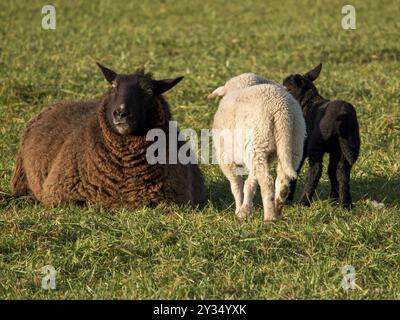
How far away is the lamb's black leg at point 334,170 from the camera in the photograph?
852cm

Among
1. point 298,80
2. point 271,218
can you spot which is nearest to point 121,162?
point 271,218

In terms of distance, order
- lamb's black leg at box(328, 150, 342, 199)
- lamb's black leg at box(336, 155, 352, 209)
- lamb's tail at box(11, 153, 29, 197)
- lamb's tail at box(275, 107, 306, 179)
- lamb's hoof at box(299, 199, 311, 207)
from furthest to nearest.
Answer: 1. lamb's tail at box(11, 153, 29, 197)
2. lamb's black leg at box(328, 150, 342, 199)
3. lamb's hoof at box(299, 199, 311, 207)
4. lamb's black leg at box(336, 155, 352, 209)
5. lamb's tail at box(275, 107, 306, 179)

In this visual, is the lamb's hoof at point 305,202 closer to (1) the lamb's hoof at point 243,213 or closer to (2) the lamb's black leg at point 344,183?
(2) the lamb's black leg at point 344,183

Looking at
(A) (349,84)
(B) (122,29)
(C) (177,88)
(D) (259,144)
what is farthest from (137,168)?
(B) (122,29)

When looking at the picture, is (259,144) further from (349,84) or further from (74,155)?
(349,84)

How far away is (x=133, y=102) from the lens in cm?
824

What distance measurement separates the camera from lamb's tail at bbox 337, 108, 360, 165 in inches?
321

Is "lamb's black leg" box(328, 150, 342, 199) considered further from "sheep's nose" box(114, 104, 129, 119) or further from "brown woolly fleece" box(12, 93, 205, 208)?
"sheep's nose" box(114, 104, 129, 119)

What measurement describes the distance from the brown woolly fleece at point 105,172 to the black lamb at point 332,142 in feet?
3.38

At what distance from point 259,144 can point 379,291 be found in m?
1.69

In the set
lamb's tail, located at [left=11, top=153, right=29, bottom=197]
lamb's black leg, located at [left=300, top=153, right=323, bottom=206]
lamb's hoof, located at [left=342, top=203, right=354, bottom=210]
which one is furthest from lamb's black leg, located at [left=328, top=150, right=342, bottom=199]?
lamb's tail, located at [left=11, top=153, right=29, bottom=197]

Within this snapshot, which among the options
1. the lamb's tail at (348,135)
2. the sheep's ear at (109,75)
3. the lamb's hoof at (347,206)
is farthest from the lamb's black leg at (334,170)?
the sheep's ear at (109,75)

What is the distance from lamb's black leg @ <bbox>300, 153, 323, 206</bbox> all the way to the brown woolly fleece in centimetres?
99

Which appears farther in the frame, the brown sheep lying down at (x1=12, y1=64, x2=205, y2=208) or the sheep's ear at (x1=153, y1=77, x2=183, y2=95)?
the sheep's ear at (x1=153, y1=77, x2=183, y2=95)
